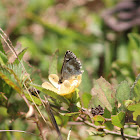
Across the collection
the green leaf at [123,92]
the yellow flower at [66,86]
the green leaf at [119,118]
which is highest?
the yellow flower at [66,86]

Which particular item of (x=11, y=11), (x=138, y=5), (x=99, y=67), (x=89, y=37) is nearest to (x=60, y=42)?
(x=89, y=37)

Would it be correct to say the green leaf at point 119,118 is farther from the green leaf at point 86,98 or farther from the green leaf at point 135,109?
the green leaf at point 86,98

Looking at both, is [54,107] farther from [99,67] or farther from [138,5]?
[138,5]

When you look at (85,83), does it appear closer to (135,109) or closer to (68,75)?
(68,75)

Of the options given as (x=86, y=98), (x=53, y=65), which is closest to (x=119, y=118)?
(x=86, y=98)

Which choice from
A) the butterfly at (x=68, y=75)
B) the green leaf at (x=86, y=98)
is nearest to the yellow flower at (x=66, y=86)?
the butterfly at (x=68, y=75)

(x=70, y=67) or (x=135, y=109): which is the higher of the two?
(x=70, y=67)

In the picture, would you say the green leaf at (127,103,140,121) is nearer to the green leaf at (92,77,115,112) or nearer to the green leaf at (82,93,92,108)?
the green leaf at (92,77,115,112)
